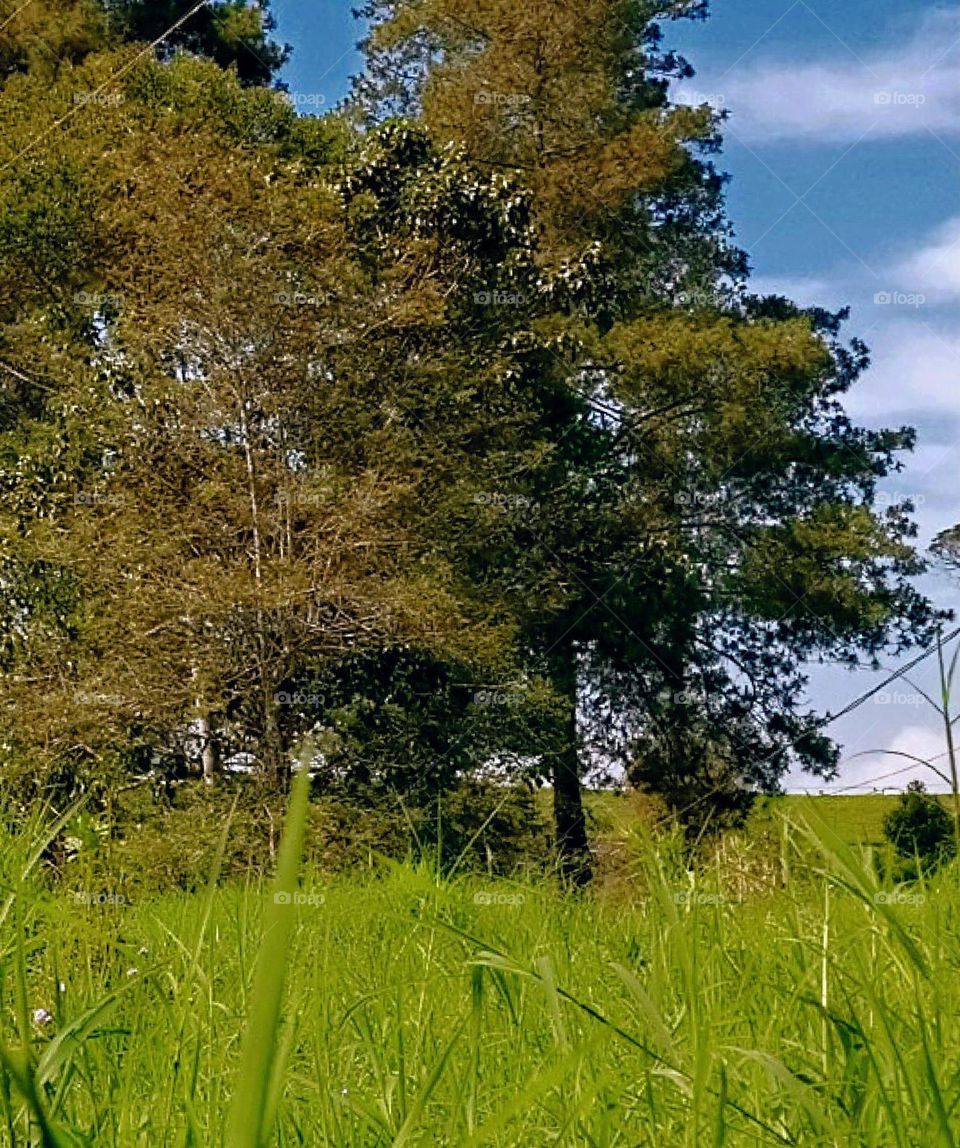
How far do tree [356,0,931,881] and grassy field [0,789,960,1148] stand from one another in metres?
11.5

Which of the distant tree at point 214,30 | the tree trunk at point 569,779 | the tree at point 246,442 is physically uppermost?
the distant tree at point 214,30

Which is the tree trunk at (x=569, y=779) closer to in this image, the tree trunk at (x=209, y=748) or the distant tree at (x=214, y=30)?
the tree trunk at (x=209, y=748)

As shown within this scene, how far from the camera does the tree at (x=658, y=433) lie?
47.0 feet

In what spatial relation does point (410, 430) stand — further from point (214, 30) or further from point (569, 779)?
point (214, 30)

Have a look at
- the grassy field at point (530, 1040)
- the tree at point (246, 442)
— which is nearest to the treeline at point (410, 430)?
the tree at point (246, 442)

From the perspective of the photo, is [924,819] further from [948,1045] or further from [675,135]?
[948,1045]

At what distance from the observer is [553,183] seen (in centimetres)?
1544

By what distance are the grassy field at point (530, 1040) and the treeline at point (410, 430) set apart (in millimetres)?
8943

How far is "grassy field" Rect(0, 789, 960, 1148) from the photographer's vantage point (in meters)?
0.99

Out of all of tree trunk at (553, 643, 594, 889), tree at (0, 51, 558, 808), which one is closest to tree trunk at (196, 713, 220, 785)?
tree at (0, 51, 558, 808)

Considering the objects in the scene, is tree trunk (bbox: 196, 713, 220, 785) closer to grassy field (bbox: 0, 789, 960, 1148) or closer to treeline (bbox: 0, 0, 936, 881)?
treeline (bbox: 0, 0, 936, 881)

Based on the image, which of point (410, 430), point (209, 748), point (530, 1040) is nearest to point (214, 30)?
point (410, 430)

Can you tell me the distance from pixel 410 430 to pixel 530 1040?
35.9 feet

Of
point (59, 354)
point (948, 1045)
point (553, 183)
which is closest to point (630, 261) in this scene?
point (553, 183)
